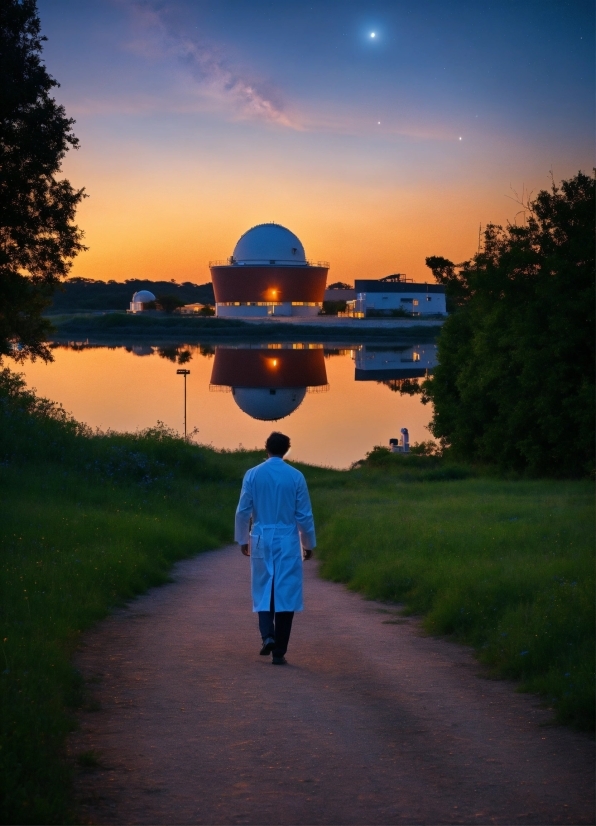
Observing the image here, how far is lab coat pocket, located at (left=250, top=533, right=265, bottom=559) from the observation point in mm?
6703

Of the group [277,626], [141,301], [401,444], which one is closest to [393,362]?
[401,444]

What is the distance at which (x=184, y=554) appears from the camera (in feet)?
40.1

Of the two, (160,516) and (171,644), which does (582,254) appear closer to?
(160,516)

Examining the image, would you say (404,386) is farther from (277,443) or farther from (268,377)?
(277,443)

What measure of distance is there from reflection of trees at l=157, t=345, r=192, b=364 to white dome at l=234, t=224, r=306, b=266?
65.7 feet

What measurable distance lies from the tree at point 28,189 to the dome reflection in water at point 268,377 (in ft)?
54.8

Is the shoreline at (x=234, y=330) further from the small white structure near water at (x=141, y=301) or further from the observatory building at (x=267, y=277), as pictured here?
the small white structure near water at (x=141, y=301)

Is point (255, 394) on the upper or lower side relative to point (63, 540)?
upper

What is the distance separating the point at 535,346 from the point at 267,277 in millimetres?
72159

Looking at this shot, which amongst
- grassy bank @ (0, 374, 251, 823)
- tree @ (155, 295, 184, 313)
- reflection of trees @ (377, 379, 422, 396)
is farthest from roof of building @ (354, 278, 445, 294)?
grassy bank @ (0, 374, 251, 823)

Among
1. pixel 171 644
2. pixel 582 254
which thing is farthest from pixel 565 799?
pixel 582 254

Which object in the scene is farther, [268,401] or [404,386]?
[404,386]

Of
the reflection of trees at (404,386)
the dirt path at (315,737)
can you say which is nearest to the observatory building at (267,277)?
the reflection of trees at (404,386)

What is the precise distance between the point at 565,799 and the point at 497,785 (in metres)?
0.31
